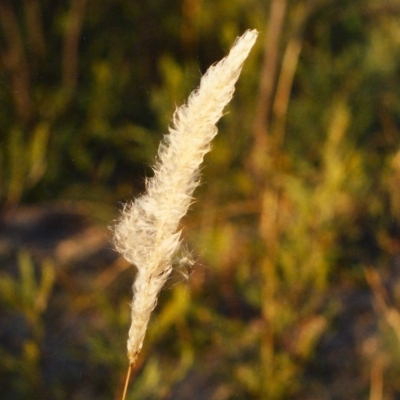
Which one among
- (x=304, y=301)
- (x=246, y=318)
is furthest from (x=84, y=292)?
(x=304, y=301)

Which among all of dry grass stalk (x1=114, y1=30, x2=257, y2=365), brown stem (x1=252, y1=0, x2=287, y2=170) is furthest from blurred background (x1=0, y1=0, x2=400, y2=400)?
dry grass stalk (x1=114, y1=30, x2=257, y2=365)

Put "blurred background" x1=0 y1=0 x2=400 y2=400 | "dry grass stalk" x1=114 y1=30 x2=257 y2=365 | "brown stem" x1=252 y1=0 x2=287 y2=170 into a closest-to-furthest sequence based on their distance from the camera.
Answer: "dry grass stalk" x1=114 y1=30 x2=257 y2=365 < "blurred background" x1=0 y1=0 x2=400 y2=400 < "brown stem" x1=252 y1=0 x2=287 y2=170

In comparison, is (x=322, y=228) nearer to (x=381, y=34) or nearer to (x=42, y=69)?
(x=381, y=34)

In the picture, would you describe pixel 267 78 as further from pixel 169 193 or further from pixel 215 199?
pixel 169 193

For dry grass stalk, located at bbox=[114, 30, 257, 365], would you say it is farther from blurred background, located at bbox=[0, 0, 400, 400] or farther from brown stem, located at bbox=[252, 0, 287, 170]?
brown stem, located at bbox=[252, 0, 287, 170]

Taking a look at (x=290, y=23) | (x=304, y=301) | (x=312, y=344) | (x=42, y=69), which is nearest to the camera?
(x=312, y=344)

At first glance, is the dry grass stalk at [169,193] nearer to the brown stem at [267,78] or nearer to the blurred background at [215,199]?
the blurred background at [215,199]
